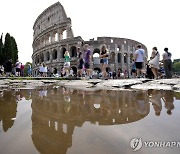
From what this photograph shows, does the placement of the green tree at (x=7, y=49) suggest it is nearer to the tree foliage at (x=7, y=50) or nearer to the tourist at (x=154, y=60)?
the tree foliage at (x=7, y=50)

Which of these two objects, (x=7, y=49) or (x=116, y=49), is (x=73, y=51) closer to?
(x=116, y=49)

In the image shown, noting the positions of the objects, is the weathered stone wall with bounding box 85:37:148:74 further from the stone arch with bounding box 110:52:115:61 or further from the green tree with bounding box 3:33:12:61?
the green tree with bounding box 3:33:12:61

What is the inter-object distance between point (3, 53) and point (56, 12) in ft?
46.3

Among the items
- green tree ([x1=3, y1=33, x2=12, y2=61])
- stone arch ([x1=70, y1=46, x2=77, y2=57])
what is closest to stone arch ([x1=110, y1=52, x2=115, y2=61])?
stone arch ([x1=70, y1=46, x2=77, y2=57])

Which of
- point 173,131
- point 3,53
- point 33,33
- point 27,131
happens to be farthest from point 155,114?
point 33,33

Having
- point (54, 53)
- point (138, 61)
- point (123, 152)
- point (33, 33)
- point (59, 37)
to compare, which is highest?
point (33, 33)

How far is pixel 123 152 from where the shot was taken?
1.04 meters

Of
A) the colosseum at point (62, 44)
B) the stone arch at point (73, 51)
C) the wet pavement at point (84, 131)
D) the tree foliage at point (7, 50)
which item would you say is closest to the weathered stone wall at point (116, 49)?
the colosseum at point (62, 44)

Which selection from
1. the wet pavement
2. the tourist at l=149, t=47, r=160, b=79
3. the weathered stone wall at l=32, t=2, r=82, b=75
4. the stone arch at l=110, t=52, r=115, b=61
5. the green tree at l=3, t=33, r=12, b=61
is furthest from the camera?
the green tree at l=3, t=33, r=12, b=61

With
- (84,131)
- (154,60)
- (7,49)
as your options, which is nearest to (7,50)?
(7,49)

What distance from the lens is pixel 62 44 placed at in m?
33.8

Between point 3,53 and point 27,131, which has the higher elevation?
point 3,53

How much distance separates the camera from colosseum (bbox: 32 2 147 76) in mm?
33781

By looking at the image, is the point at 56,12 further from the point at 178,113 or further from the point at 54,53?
the point at 178,113
